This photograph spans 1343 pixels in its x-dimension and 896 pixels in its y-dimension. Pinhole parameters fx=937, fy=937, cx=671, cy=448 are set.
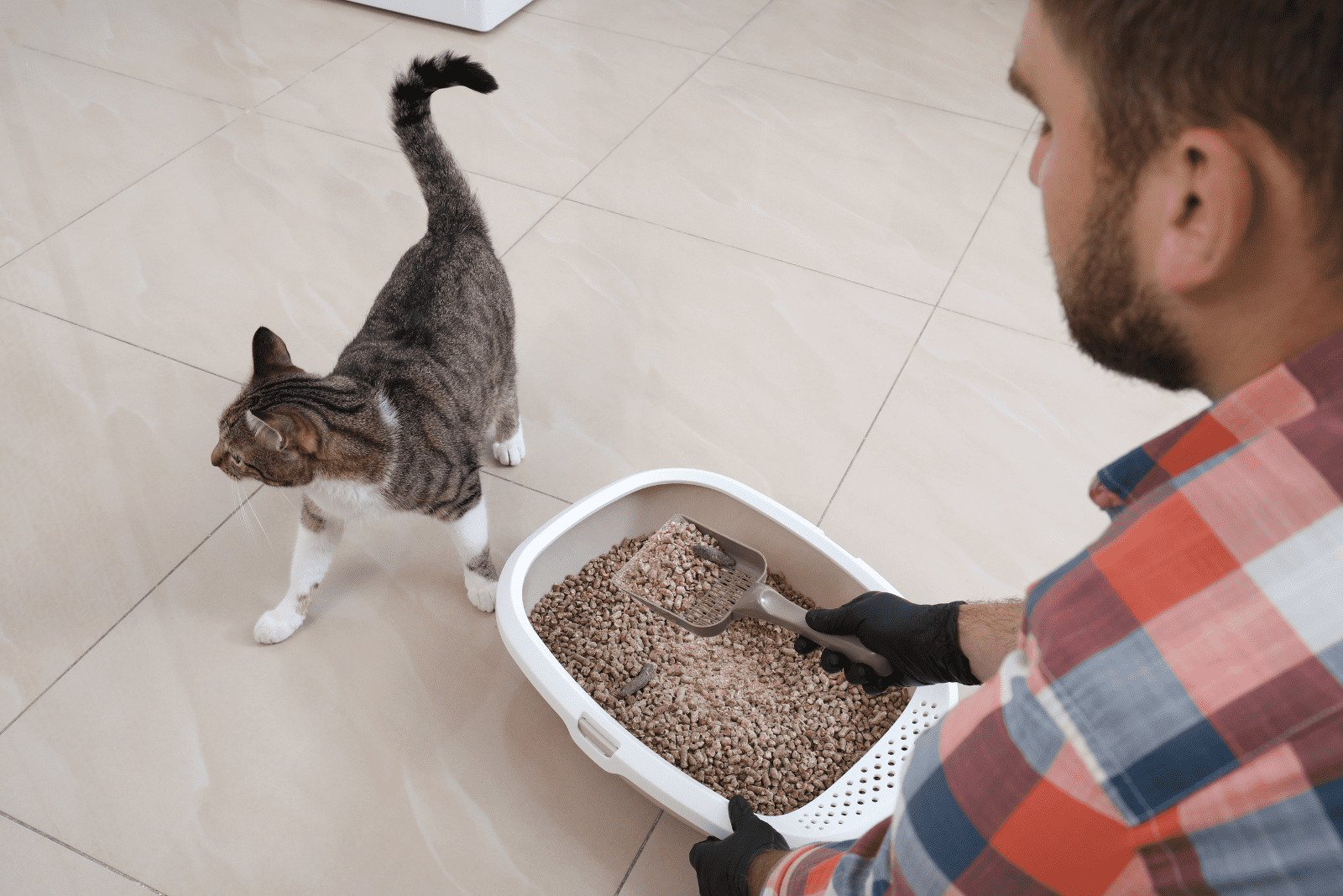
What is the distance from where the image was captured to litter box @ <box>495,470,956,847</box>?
1.21 metres

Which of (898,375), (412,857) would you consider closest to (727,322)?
(898,375)

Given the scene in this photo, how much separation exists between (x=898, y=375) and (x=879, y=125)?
111cm

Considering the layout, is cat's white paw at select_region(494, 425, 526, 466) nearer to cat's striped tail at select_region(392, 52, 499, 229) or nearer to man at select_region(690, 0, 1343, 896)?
cat's striped tail at select_region(392, 52, 499, 229)

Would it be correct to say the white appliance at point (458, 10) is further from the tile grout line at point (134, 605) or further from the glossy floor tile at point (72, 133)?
the tile grout line at point (134, 605)

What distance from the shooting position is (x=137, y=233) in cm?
220

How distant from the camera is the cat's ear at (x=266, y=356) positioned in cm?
134

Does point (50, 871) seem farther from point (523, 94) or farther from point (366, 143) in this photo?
point (523, 94)

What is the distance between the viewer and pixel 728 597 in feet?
4.61

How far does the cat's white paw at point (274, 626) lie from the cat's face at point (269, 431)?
28cm

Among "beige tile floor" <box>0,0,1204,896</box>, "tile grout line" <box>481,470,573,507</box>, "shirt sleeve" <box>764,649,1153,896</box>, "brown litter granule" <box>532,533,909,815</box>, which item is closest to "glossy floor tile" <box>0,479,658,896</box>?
"beige tile floor" <box>0,0,1204,896</box>

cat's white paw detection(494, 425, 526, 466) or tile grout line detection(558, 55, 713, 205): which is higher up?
tile grout line detection(558, 55, 713, 205)

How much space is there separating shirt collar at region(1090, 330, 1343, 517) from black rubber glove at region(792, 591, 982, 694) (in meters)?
0.53

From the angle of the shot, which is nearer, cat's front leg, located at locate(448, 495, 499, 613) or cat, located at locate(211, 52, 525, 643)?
cat, located at locate(211, 52, 525, 643)

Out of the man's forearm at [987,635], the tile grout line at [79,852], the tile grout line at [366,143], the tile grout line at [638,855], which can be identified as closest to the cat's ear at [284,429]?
the tile grout line at [79,852]
